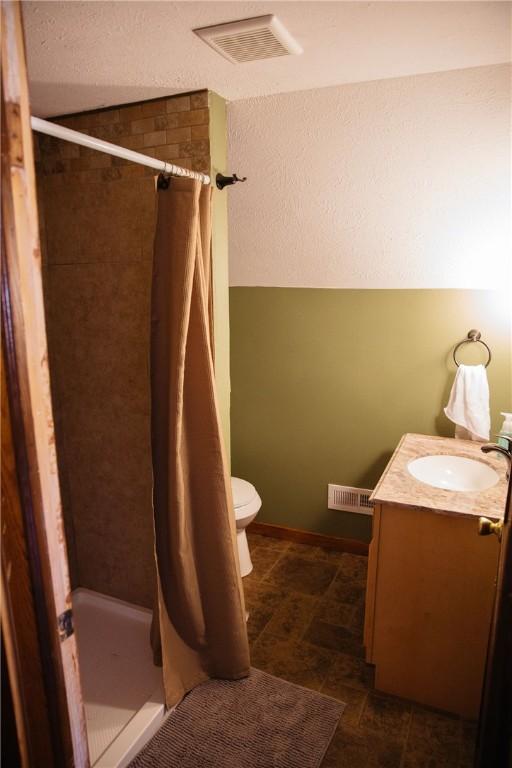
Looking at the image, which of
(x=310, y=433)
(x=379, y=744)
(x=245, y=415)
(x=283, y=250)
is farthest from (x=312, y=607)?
(x=283, y=250)

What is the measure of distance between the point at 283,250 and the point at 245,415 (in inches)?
42.4

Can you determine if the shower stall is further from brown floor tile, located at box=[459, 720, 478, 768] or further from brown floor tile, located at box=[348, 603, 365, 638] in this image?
brown floor tile, located at box=[459, 720, 478, 768]

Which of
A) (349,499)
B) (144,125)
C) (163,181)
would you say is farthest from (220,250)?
(349,499)

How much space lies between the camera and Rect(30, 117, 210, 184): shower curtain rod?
1.19 metres

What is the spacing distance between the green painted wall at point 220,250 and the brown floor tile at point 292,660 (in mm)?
938

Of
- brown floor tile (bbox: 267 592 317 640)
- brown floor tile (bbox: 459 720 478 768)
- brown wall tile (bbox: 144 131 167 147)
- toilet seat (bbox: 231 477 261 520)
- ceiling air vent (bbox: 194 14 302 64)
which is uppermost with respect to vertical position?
ceiling air vent (bbox: 194 14 302 64)

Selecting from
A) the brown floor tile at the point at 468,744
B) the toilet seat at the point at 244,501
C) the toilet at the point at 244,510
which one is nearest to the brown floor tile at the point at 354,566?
the toilet at the point at 244,510

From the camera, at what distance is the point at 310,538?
313 centimetres

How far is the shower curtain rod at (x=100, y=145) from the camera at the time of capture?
1.19m

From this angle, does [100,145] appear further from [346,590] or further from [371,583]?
[346,590]

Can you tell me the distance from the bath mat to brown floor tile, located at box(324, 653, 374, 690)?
4.4 inches

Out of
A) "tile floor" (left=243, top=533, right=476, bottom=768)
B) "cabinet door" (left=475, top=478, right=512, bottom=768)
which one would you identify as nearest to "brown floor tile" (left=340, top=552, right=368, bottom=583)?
"tile floor" (left=243, top=533, right=476, bottom=768)

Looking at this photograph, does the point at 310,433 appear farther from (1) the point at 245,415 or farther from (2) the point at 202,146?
(2) the point at 202,146

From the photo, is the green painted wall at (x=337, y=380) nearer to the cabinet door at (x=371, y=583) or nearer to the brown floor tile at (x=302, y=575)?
the brown floor tile at (x=302, y=575)
